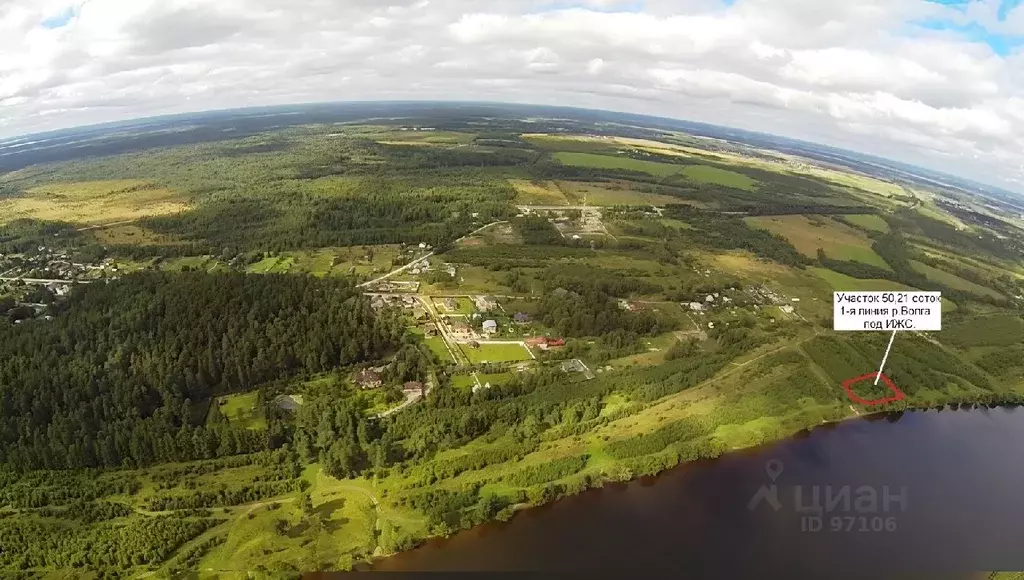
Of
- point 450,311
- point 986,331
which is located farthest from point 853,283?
point 450,311

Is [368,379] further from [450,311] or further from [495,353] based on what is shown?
[450,311]

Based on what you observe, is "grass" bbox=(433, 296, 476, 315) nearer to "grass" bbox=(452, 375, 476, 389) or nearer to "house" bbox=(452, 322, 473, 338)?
"house" bbox=(452, 322, 473, 338)

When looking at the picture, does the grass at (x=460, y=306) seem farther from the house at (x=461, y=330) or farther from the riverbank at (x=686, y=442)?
the riverbank at (x=686, y=442)

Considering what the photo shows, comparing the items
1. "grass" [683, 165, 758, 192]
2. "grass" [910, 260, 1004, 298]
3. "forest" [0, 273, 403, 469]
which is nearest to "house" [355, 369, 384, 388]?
"forest" [0, 273, 403, 469]

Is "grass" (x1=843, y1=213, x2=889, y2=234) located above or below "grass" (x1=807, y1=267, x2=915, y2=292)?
above

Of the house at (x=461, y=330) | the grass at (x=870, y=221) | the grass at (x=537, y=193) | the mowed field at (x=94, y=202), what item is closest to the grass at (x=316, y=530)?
the house at (x=461, y=330)

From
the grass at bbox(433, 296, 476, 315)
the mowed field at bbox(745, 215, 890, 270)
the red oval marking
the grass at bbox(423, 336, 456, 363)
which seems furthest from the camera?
the mowed field at bbox(745, 215, 890, 270)
